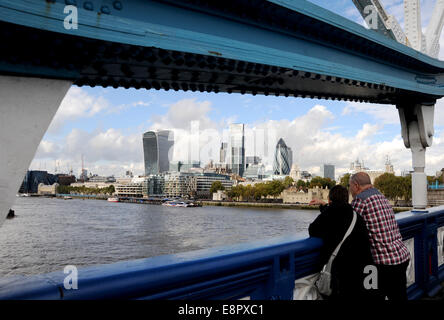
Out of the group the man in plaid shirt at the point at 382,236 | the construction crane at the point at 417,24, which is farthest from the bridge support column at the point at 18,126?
the construction crane at the point at 417,24

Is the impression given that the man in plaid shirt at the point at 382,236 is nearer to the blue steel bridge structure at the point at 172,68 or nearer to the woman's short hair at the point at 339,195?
the woman's short hair at the point at 339,195

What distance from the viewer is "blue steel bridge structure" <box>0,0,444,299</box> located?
186 centimetres

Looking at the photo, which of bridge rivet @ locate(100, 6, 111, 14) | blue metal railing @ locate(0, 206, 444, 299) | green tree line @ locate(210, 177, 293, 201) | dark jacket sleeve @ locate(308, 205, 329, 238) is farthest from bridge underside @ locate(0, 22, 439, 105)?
green tree line @ locate(210, 177, 293, 201)

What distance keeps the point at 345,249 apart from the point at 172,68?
1.90 metres

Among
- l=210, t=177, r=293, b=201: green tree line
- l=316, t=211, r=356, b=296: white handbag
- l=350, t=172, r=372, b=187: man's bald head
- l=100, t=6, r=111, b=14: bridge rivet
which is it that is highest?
l=100, t=6, r=111, b=14: bridge rivet

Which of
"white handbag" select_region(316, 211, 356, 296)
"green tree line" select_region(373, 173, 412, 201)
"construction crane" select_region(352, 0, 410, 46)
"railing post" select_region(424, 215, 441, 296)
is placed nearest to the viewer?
"white handbag" select_region(316, 211, 356, 296)

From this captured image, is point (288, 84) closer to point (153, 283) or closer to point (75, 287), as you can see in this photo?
point (153, 283)

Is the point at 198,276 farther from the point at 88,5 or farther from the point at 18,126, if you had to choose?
the point at 88,5

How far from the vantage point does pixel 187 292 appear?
2.04 meters

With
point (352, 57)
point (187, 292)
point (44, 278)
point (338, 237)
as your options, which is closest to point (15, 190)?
point (44, 278)

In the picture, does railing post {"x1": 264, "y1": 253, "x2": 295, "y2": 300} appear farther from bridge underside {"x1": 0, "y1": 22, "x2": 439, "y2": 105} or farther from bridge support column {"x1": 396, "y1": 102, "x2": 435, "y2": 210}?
bridge support column {"x1": 396, "y1": 102, "x2": 435, "y2": 210}

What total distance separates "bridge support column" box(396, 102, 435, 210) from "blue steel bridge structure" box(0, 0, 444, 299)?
9.34ft

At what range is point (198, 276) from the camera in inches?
81.0
